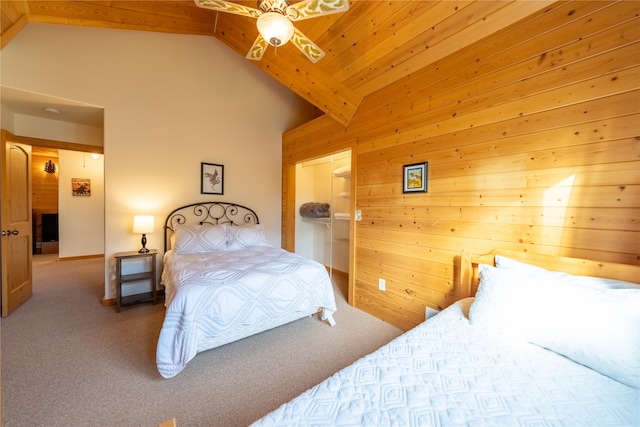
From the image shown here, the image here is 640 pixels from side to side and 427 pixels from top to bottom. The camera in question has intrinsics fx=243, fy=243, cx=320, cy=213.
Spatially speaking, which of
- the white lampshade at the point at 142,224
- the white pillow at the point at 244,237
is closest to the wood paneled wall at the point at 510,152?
the white pillow at the point at 244,237

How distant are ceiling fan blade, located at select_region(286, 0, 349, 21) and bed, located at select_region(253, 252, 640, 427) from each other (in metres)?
2.10

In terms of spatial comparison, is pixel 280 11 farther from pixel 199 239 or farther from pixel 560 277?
pixel 199 239

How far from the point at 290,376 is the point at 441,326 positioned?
1.21 m

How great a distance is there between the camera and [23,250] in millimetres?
3086

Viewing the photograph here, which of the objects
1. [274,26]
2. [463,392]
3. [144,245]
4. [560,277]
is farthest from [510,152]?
[144,245]

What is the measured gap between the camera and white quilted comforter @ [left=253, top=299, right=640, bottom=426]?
31.2 inches

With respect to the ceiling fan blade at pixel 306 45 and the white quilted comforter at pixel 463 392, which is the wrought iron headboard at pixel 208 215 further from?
the white quilted comforter at pixel 463 392

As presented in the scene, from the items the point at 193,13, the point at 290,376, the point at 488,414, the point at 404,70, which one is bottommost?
the point at 290,376

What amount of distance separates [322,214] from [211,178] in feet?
6.28

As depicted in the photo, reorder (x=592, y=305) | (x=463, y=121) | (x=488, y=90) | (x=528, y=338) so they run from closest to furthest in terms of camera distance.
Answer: (x=592, y=305), (x=528, y=338), (x=488, y=90), (x=463, y=121)

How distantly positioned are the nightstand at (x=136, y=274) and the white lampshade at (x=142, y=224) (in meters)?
0.30

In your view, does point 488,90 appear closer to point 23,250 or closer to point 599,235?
point 599,235

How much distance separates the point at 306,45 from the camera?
2.15 m

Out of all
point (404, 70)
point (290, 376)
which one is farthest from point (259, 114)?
point (290, 376)
